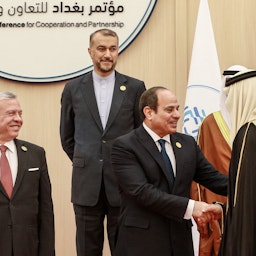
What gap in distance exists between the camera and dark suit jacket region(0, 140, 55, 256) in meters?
3.84

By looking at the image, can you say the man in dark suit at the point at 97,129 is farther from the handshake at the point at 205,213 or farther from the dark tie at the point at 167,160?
the handshake at the point at 205,213

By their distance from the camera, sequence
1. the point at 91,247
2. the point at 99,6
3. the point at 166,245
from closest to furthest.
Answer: the point at 166,245
the point at 91,247
the point at 99,6

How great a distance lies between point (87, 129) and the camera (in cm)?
460

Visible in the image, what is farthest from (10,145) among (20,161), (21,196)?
(21,196)

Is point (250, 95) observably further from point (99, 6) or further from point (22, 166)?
point (99, 6)

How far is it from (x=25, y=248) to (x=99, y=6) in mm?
2364

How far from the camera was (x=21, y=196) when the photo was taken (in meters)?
3.89

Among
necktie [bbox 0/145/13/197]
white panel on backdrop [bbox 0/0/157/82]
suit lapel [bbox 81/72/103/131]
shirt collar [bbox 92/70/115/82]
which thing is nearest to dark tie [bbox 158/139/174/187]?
necktie [bbox 0/145/13/197]

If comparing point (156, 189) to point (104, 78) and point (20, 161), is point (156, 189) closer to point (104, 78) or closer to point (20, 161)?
point (20, 161)

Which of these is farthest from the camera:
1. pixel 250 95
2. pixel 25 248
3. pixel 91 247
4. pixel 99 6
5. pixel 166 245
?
pixel 99 6

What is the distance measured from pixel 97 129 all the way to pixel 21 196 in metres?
0.88

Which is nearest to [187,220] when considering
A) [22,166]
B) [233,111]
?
[233,111]

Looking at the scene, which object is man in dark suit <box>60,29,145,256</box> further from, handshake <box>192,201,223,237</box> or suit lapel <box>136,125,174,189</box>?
handshake <box>192,201,223,237</box>

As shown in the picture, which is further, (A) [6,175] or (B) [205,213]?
(A) [6,175]
